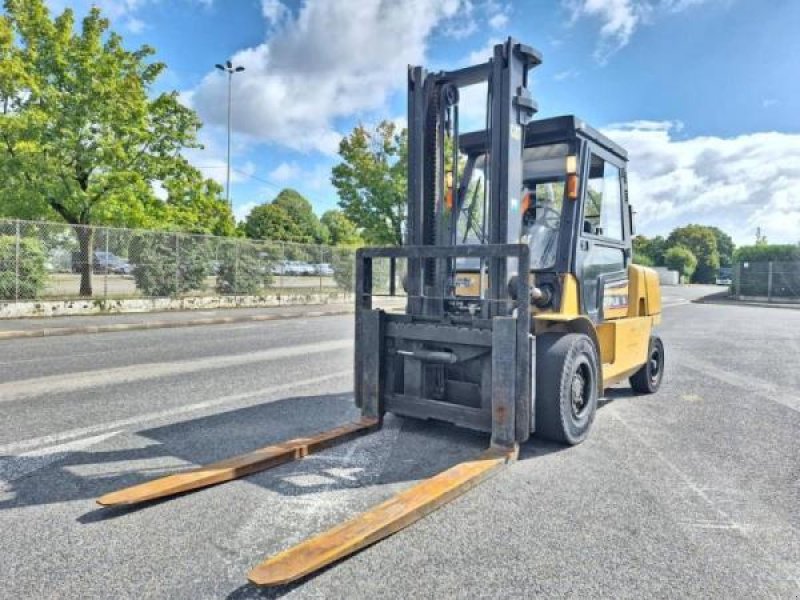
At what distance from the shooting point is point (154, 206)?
878 inches

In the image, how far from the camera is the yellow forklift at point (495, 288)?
4.41m

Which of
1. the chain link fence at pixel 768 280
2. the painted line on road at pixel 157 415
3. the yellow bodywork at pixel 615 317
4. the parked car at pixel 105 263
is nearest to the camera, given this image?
the painted line on road at pixel 157 415

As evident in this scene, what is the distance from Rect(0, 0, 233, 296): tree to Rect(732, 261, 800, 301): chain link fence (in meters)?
32.9

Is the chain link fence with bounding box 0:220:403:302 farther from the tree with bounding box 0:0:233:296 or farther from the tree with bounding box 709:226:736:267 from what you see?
the tree with bounding box 709:226:736:267

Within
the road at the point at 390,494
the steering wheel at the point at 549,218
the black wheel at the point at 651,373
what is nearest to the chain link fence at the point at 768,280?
the road at the point at 390,494

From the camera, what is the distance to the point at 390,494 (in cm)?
378

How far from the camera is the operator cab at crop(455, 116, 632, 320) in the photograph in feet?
17.5

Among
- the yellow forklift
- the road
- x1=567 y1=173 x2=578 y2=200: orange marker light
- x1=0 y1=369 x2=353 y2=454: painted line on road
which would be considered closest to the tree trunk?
the road

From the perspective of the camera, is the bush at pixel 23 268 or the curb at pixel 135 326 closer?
the curb at pixel 135 326

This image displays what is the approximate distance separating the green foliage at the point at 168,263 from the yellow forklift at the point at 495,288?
15.2 metres

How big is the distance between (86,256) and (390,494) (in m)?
16.5

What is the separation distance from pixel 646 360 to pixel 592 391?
230 cm

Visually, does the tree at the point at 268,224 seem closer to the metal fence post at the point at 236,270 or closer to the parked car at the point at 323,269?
the parked car at the point at 323,269

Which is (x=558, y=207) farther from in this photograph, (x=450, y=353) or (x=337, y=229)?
(x=337, y=229)
